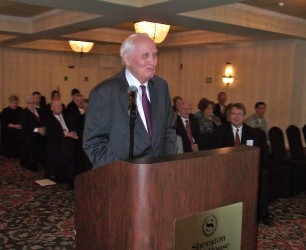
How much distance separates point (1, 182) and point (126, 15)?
10.8 feet

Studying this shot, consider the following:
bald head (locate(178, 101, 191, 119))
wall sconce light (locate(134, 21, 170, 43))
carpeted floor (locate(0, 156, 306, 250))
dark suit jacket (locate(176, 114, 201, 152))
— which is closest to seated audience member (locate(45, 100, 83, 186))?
carpeted floor (locate(0, 156, 306, 250))

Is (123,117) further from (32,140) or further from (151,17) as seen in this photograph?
(32,140)

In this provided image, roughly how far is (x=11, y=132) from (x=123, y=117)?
653cm

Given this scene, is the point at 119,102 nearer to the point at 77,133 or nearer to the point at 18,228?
the point at 18,228

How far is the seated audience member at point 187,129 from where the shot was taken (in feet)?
18.7

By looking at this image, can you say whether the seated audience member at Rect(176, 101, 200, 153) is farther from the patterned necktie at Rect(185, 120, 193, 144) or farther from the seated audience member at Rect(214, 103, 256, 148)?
the seated audience member at Rect(214, 103, 256, 148)

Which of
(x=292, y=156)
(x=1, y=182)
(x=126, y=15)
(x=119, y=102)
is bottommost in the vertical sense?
(x=1, y=182)

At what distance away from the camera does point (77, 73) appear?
13812 mm

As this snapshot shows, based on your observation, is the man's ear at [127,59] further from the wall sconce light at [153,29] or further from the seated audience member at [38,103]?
the seated audience member at [38,103]

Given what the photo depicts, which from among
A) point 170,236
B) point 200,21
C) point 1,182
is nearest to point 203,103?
point 200,21

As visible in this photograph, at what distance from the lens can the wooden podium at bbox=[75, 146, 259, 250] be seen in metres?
1.40

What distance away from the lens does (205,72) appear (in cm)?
1125

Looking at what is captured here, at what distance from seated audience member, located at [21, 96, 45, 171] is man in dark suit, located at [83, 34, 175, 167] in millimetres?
4787

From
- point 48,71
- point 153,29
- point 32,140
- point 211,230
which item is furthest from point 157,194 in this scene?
point 48,71
